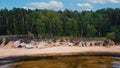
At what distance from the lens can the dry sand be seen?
53562 mm

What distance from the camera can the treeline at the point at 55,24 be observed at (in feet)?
300

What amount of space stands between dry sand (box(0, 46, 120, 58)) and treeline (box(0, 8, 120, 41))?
90.7 ft

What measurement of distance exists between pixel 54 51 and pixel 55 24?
35.9 meters

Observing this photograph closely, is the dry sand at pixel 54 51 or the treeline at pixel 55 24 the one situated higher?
the treeline at pixel 55 24

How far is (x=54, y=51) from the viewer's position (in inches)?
2210

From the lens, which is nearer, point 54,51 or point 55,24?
point 54,51

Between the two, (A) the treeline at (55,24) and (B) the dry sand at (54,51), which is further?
(A) the treeline at (55,24)

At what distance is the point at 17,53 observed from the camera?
176 ft

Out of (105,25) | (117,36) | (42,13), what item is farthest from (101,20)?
(117,36)

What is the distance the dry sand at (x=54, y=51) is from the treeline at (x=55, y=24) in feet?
90.7

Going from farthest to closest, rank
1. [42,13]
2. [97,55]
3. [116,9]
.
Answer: [116,9] → [42,13] → [97,55]

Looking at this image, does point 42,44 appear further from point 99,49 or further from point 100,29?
point 100,29

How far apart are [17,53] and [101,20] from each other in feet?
154

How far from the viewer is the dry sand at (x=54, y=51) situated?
176 ft
